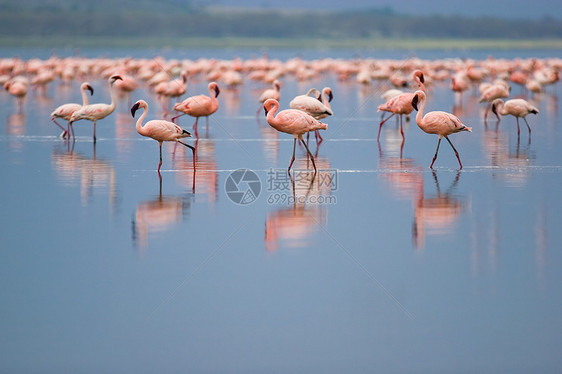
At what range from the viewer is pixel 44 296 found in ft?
26.1

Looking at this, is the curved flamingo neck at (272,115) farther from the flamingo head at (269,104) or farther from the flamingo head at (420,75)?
the flamingo head at (420,75)

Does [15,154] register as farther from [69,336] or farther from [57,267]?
[69,336]

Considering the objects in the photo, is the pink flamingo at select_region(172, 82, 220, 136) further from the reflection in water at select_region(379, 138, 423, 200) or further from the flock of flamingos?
the reflection in water at select_region(379, 138, 423, 200)

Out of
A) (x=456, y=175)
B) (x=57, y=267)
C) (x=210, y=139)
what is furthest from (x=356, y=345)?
(x=210, y=139)

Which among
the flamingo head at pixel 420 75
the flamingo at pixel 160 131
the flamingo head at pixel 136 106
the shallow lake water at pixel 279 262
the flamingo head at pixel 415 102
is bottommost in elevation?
the shallow lake water at pixel 279 262

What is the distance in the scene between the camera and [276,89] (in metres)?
23.0

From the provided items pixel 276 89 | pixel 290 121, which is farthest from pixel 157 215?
pixel 276 89

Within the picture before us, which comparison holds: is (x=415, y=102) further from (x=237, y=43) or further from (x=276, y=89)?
(x=237, y=43)

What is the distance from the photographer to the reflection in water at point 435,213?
1018cm

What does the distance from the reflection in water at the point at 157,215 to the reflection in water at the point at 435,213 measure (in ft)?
8.66

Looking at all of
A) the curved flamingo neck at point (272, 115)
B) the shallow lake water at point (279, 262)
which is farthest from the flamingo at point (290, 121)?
the shallow lake water at point (279, 262)

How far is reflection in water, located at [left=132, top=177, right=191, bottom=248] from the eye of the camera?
10094 mm

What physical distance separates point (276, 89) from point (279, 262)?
47.2 ft

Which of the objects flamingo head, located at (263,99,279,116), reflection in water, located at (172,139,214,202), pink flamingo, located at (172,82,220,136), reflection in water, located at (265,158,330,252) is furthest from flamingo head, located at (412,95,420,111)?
pink flamingo, located at (172,82,220,136)
